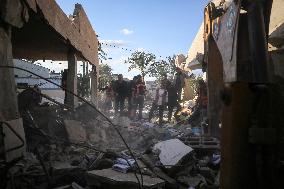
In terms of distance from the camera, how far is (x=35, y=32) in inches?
373

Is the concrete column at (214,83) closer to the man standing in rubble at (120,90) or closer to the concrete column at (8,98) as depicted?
the concrete column at (8,98)

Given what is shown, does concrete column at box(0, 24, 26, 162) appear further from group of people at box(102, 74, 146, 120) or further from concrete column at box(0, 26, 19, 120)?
group of people at box(102, 74, 146, 120)

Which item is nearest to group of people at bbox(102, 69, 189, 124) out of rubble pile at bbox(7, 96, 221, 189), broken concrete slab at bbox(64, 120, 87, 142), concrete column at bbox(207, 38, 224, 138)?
concrete column at bbox(207, 38, 224, 138)

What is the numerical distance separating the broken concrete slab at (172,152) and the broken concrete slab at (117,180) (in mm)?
838

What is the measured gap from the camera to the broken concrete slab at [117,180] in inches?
174

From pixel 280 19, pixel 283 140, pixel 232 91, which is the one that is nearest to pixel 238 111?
pixel 232 91

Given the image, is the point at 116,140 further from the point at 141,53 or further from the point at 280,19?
the point at 141,53

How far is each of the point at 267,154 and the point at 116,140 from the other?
8.23 meters

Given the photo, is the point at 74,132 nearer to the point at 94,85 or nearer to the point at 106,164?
the point at 106,164

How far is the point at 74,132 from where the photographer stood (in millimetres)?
8312

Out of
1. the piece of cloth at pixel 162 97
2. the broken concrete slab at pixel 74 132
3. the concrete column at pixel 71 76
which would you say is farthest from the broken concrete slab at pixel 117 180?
the piece of cloth at pixel 162 97

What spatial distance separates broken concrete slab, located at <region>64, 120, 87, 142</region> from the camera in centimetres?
809

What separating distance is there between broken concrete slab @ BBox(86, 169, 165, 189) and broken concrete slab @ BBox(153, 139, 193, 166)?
838 millimetres

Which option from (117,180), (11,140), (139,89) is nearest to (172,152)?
(117,180)
